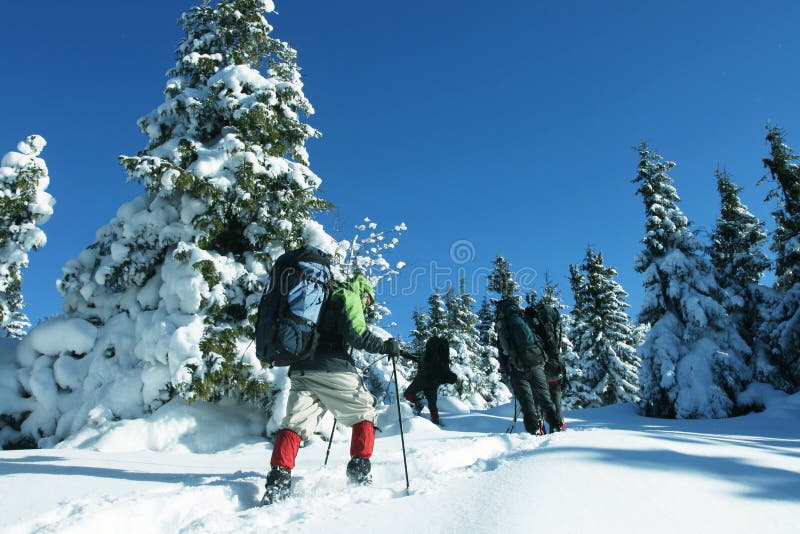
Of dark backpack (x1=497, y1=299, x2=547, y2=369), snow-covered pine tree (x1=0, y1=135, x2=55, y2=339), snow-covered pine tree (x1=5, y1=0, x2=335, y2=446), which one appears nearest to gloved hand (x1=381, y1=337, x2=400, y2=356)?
dark backpack (x1=497, y1=299, x2=547, y2=369)

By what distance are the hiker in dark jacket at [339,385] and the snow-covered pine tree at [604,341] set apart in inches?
925

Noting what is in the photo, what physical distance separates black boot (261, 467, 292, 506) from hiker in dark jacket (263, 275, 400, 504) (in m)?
0.19

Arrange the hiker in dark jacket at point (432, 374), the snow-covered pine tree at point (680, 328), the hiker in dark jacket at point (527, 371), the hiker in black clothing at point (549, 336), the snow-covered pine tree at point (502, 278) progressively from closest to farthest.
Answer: the hiker in dark jacket at point (527, 371), the hiker in black clothing at point (549, 336), the hiker in dark jacket at point (432, 374), the snow-covered pine tree at point (680, 328), the snow-covered pine tree at point (502, 278)

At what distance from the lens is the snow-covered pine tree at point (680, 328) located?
602 inches

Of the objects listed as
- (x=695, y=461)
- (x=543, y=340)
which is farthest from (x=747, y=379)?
(x=695, y=461)

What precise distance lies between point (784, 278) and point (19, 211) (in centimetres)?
2615

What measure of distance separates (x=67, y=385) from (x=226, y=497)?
7361 mm

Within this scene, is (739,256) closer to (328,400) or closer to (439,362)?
(439,362)

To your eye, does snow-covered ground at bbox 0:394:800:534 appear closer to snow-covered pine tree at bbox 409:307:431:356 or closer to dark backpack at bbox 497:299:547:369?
dark backpack at bbox 497:299:547:369

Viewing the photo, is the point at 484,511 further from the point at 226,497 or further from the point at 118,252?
the point at 118,252

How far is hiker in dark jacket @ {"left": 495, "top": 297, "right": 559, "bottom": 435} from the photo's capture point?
6.04 metres

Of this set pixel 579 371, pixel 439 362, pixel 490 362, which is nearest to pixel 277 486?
pixel 439 362

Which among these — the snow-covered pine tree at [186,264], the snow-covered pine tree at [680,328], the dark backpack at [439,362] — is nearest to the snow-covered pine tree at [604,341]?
the snow-covered pine tree at [680,328]

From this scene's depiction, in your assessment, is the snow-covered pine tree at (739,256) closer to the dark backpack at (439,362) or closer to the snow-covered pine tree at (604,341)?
the snow-covered pine tree at (604,341)
